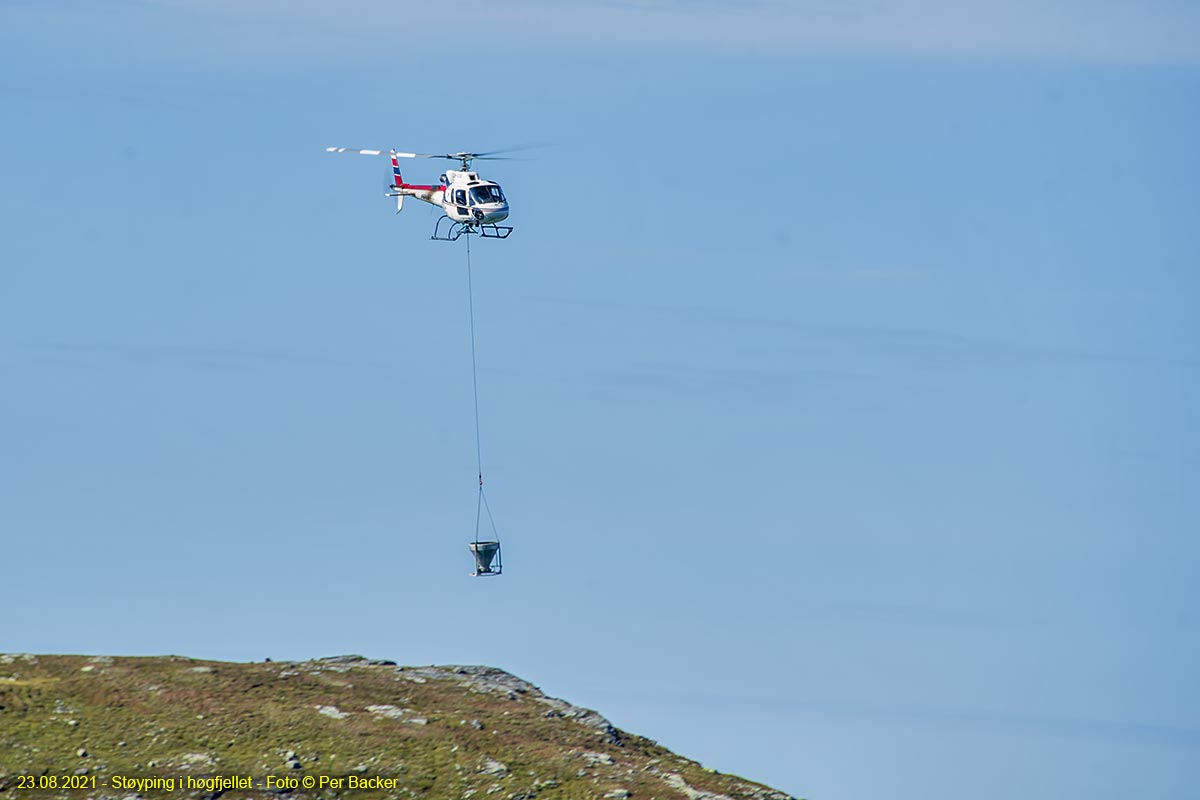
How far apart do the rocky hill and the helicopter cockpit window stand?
2322cm

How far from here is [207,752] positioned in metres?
79.4

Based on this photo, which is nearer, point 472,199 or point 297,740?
point 297,740

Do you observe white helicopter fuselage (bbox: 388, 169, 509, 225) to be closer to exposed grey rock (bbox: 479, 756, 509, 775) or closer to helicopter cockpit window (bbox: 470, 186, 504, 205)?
helicopter cockpit window (bbox: 470, 186, 504, 205)

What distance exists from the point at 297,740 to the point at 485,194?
29.8 m

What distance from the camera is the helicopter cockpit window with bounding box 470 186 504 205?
323 feet

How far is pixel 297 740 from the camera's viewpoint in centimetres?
8162

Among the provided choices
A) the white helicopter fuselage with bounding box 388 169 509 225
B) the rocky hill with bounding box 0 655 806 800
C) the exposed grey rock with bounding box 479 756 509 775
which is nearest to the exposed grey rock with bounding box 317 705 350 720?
the rocky hill with bounding box 0 655 806 800

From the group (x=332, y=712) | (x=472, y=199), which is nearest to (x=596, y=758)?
(x=332, y=712)

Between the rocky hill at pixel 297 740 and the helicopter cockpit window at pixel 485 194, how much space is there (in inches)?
914

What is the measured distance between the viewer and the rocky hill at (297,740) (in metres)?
77.4

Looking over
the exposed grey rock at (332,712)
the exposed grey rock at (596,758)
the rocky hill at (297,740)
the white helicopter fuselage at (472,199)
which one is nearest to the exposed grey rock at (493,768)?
the rocky hill at (297,740)

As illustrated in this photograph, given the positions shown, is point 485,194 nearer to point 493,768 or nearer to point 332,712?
point 332,712

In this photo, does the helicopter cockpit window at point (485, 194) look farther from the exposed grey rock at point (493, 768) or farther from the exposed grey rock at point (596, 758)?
the exposed grey rock at point (493, 768)

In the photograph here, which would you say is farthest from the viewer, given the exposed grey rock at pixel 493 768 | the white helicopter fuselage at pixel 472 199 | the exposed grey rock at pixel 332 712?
the white helicopter fuselage at pixel 472 199
